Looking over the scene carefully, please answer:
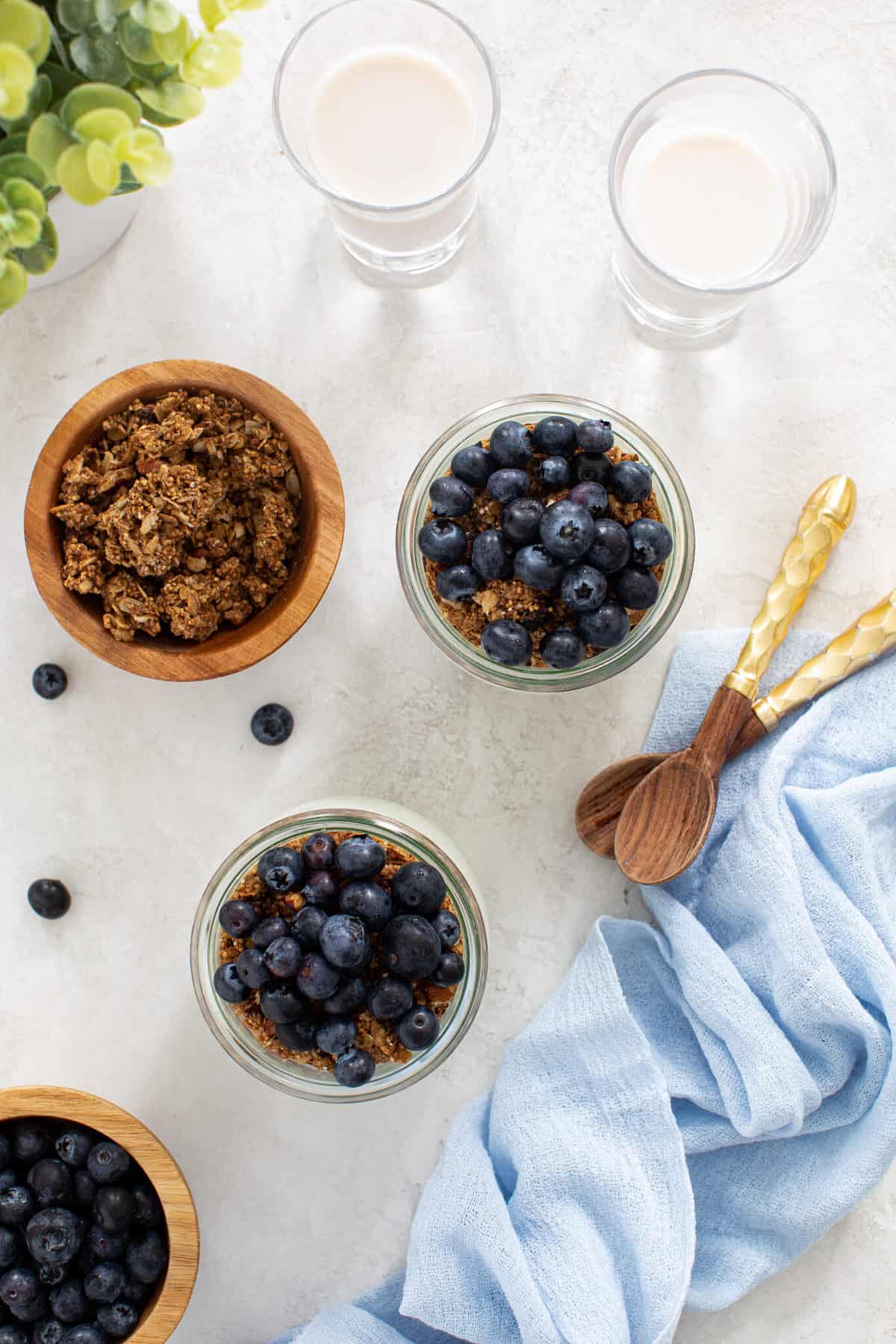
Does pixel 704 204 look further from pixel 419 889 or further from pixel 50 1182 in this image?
pixel 50 1182

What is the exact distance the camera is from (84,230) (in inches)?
55.7

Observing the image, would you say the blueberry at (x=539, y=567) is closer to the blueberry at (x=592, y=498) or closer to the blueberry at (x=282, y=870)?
the blueberry at (x=592, y=498)

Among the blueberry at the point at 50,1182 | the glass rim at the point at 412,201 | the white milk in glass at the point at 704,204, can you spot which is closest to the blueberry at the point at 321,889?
the blueberry at the point at 50,1182

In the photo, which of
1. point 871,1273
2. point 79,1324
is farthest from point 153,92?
point 871,1273

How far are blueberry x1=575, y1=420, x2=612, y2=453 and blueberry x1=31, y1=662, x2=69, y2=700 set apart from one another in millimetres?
773

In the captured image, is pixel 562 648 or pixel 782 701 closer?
pixel 562 648

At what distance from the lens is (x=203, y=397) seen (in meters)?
1.33

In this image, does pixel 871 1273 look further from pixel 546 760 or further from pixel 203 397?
pixel 203 397

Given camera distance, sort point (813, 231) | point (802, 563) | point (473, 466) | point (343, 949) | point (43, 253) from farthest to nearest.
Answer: point (802, 563) → point (813, 231) → point (473, 466) → point (343, 949) → point (43, 253)

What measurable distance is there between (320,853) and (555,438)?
54 cm

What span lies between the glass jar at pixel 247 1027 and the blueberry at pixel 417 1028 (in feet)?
0.18

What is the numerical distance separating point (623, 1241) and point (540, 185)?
4.63 feet

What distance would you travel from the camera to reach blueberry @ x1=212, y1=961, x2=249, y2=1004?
125cm

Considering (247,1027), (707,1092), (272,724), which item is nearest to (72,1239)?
(247,1027)
